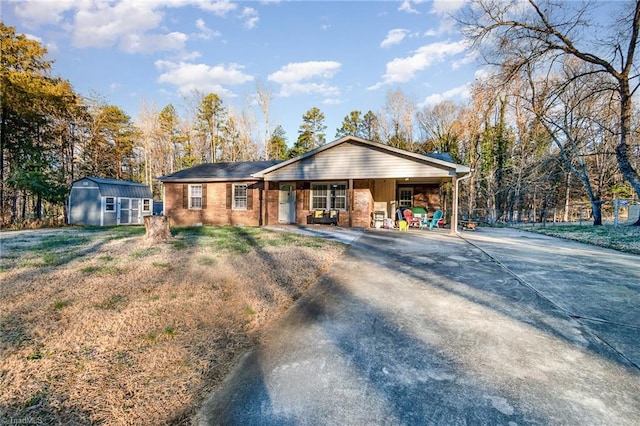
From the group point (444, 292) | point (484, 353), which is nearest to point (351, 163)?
point (444, 292)

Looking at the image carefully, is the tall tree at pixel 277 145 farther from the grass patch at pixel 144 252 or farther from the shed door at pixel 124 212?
the grass patch at pixel 144 252

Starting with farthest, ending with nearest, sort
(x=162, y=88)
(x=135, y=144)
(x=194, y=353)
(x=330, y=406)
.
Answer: (x=135, y=144), (x=162, y=88), (x=194, y=353), (x=330, y=406)

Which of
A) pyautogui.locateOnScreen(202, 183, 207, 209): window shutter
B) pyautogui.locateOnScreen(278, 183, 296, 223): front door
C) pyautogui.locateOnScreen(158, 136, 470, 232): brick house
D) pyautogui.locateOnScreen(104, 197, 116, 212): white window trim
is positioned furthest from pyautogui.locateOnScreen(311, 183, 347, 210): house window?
pyautogui.locateOnScreen(104, 197, 116, 212): white window trim

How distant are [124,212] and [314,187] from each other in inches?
557

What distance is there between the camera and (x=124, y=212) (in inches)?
766

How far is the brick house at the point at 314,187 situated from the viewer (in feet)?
39.8

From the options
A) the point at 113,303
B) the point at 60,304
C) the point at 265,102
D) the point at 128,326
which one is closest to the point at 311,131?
the point at 265,102

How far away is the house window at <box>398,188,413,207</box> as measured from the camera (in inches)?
621

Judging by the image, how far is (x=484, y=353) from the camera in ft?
8.98

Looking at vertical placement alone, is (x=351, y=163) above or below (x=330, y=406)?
above

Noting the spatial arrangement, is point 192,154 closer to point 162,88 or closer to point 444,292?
point 162,88

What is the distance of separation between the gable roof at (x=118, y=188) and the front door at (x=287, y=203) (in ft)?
39.2

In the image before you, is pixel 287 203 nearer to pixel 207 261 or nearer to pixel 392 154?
pixel 392 154

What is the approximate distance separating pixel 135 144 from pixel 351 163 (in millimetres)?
26439
